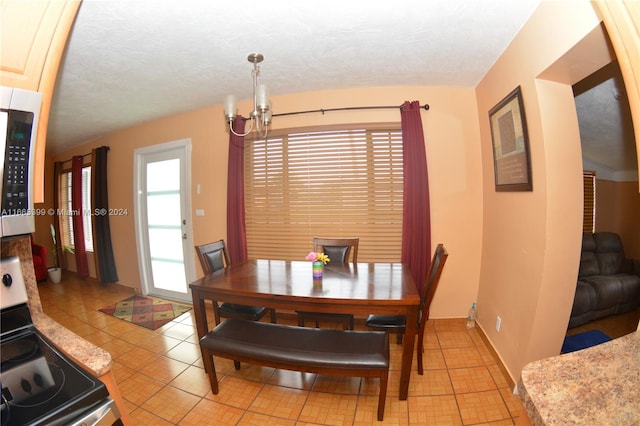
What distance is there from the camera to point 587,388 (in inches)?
24.9

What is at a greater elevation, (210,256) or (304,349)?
(210,256)

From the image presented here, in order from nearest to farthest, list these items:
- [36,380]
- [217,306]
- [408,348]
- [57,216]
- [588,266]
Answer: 1. [36,380]
2. [408,348]
3. [217,306]
4. [588,266]
5. [57,216]

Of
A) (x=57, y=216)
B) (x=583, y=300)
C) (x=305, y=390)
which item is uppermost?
(x=57, y=216)

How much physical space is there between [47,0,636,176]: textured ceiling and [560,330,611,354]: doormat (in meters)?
2.56

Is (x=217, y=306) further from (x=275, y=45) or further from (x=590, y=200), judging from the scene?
(x=590, y=200)

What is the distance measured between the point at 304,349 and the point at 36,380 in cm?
112

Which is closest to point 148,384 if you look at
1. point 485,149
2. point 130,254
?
point 130,254

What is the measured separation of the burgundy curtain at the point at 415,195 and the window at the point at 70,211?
5.27 meters

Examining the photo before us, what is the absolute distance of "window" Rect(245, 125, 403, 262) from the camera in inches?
99.4

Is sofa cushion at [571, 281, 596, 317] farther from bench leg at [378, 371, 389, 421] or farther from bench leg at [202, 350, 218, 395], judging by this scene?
bench leg at [202, 350, 218, 395]

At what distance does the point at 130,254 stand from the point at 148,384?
256cm

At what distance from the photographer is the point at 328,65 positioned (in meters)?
2.00

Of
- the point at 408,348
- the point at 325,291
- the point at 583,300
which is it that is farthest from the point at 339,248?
the point at 583,300

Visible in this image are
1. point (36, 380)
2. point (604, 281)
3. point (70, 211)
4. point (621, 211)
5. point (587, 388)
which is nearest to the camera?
point (587, 388)
